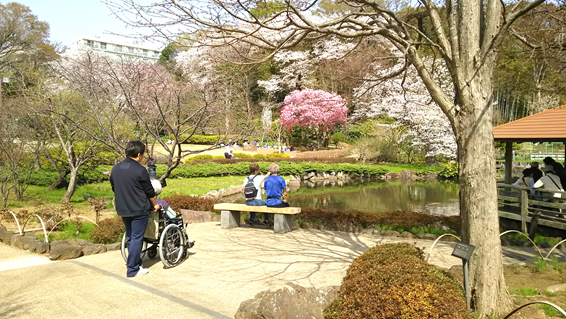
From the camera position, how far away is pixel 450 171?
79.6 feet

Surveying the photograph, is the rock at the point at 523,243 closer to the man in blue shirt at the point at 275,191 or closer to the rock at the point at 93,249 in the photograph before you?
the man in blue shirt at the point at 275,191

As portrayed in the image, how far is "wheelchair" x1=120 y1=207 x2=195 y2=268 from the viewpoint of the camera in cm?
549

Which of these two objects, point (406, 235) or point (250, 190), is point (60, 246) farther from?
point (406, 235)

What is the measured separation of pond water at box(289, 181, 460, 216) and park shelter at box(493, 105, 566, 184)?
3.17 m

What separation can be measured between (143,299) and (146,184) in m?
1.43

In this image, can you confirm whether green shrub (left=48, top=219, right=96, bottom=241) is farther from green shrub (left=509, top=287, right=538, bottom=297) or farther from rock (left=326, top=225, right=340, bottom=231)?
green shrub (left=509, top=287, right=538, bottom=297)

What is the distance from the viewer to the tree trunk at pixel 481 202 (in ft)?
12.1

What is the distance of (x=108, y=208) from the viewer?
37.0 feet

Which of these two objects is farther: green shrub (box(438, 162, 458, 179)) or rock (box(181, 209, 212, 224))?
green shrub (box(438, 162, 458, 179))

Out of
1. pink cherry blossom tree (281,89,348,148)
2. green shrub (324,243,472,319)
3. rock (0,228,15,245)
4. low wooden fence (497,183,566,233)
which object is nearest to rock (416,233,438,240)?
low wooden fence (497,183,566,233)

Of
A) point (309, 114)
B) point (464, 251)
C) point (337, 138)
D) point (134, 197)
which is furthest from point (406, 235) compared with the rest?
point (337, 138)

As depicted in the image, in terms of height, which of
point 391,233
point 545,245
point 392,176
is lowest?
point 392,176

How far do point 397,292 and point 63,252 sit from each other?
16.4 feet

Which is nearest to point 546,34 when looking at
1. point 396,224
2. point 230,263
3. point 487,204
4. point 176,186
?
point 396,224
